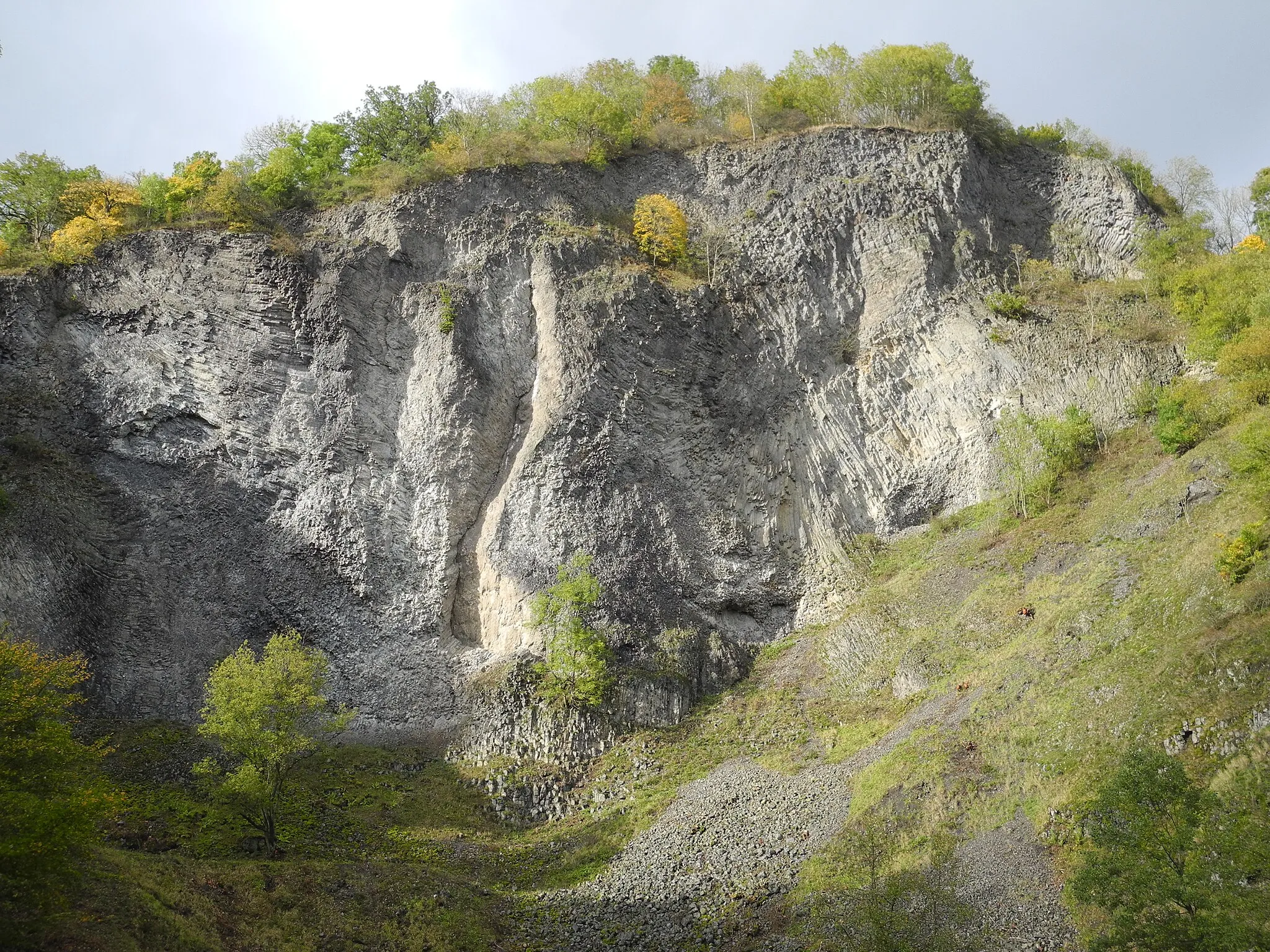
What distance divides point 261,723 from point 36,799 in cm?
788

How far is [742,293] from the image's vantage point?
120 ft

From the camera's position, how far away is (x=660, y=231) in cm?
3728

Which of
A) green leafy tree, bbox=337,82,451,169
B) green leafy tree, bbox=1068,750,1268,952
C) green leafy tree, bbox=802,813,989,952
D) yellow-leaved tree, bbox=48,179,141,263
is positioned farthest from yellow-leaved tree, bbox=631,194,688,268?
green leafy tree, bbox=1068,750,1268,952

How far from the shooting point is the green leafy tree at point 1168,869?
10.7m

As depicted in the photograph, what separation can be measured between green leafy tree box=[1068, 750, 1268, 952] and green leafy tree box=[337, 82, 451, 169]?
3729 cm

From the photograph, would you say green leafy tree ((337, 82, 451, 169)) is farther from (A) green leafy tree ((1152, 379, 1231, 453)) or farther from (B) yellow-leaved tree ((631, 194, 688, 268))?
(A) green leafy tree ((1152, 379, 1231, 453))

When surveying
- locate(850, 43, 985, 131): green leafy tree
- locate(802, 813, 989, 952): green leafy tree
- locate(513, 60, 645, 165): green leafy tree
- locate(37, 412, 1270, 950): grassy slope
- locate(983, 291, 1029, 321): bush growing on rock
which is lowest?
locate(802, 813, 989, 952): green leafy tree

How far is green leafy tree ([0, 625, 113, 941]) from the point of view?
42.7ft

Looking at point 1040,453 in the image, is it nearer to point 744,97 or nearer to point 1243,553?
point 1243,553

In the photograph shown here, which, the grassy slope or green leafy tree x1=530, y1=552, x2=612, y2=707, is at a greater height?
green leafy tree x1=530, y1=552, x2=612, y2=707

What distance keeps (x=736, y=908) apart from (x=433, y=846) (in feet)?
29.6

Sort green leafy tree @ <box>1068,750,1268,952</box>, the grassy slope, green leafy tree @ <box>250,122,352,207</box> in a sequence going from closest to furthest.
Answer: green leafy tree @ <box>1068,750,1268,952</box>
the grassy slope
green leafy tree @ <box>250,122,352,207</box>

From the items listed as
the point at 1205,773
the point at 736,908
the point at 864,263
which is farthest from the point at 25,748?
the point at 864,263

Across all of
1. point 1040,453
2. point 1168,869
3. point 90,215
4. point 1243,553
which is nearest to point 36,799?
point 1168,869
